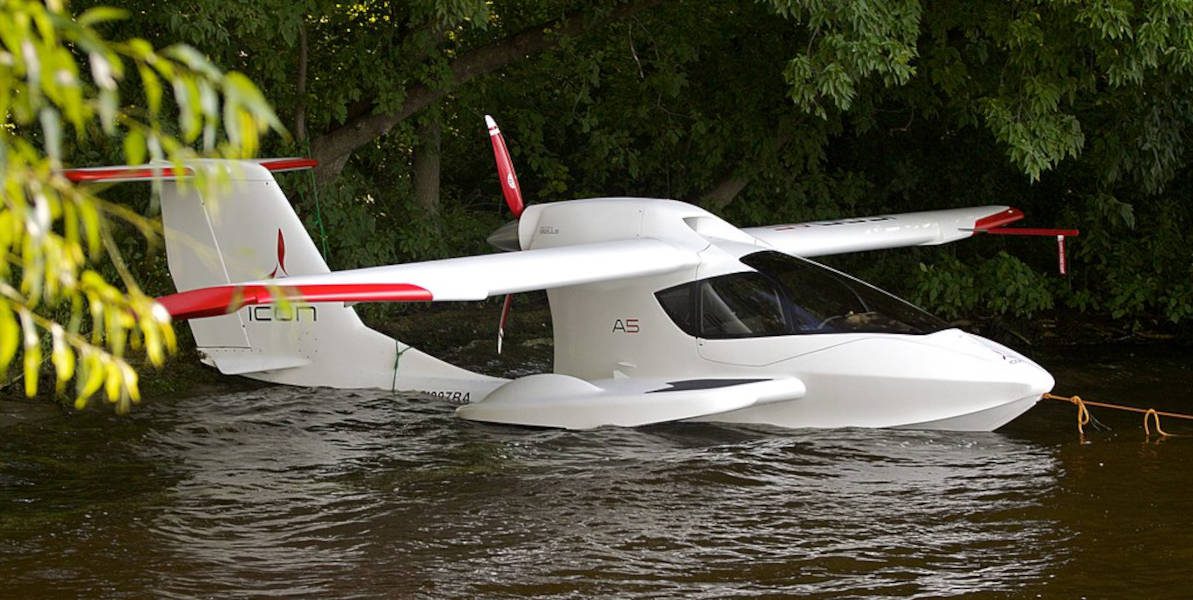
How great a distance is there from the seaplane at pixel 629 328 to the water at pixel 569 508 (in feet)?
1.04

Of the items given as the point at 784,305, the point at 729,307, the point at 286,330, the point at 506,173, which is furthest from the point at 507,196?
the point at 784,305

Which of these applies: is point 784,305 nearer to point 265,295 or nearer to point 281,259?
point 265,295

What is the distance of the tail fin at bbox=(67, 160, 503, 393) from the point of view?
1075 cm

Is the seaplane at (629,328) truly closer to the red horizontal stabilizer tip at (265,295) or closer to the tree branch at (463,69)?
the red horizontal stabilizer tip at (265,295)

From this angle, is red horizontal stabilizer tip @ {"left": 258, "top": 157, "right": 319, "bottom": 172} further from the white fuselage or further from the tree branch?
the tree branch

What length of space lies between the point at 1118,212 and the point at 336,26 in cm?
878

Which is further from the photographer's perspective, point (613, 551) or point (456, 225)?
point (456, 225)

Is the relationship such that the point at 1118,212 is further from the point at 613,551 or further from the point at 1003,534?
the point at 613,551

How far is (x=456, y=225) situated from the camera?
53.5 ft

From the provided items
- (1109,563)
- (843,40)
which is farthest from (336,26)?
(1109,563)

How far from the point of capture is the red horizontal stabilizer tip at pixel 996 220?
13102 millimetres

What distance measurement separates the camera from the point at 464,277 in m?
8.63

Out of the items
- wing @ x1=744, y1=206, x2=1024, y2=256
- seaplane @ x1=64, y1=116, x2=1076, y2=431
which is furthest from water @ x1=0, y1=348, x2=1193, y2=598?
wing @ x1=744, y1=206, x2=1024, y2=256

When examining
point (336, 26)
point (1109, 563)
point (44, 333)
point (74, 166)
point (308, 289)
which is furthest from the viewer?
point (336, 26)
